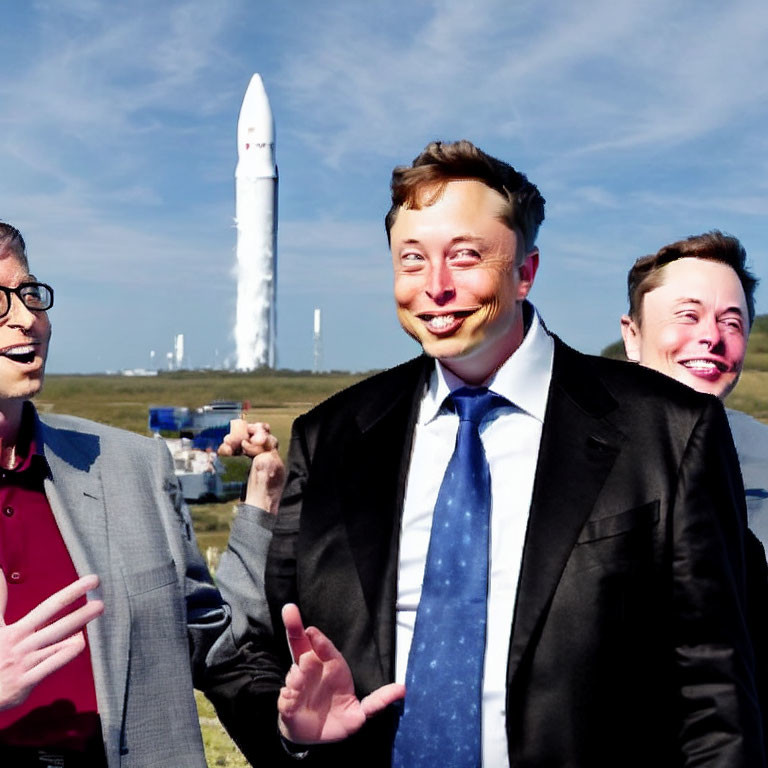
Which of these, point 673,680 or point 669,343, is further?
point 669,343

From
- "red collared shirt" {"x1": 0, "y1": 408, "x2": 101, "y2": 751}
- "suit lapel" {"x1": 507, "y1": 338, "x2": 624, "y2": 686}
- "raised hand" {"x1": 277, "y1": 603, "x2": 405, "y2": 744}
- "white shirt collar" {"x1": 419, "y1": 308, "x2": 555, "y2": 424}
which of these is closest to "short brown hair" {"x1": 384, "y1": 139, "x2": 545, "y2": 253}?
"white shirt collar" {"x1": 419, "y1": 308, "x2": 555, "y2": 424}

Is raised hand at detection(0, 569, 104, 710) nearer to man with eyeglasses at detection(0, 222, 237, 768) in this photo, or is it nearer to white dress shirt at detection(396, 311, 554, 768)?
man with eyeglasses at detection(0, 222, 237, 768)

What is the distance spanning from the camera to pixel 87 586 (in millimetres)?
3309

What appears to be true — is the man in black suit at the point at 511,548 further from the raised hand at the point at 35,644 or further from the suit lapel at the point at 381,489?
the raised hand at the point at 35,644

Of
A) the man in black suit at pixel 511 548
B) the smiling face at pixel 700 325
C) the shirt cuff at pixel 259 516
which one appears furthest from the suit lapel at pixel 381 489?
the smiling face at pixel 700 325

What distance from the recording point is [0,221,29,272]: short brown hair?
3736 millimetres

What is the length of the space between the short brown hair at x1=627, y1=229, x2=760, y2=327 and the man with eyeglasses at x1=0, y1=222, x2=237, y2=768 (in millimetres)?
2226

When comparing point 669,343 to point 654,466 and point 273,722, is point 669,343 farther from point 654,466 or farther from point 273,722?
point 273,722

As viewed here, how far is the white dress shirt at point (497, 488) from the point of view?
3219 millimetres

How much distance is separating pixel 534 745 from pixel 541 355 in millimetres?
1244

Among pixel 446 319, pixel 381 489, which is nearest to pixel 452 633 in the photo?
pixel 381 489

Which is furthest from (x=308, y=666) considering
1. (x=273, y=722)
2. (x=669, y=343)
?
(x=669, y=343)

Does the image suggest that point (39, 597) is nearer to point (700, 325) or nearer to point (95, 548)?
point (95, 548)

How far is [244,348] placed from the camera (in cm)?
5984
